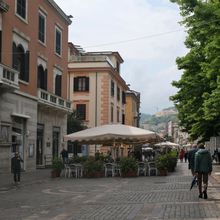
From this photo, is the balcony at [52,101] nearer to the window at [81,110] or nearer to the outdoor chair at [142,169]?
the outdoor chair at [142,169]

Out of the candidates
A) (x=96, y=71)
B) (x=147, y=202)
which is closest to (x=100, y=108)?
(x=96, y=71)

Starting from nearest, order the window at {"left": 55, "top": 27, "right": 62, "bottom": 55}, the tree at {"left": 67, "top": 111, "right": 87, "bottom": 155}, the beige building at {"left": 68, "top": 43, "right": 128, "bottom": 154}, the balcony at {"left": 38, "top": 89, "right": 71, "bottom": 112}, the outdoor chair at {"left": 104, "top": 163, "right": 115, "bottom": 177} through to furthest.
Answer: the outdoor chair at {"left": 104, "top": 163, "right": 115, "bottom": 177} → the balcony at {"left": 38, "top": 89, "right": 71, "bottom": 112} → the window at {"left": 55, "top": 27, "right": 62, "bottom": 55} → the tree at {"left": 67, "top": 111, "right": 87, "bottom": 155} → the beige building at {"left": 68, "top": 43, "right": 128, "bottom": 154}

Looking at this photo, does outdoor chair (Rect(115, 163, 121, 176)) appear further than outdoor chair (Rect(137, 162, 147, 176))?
No

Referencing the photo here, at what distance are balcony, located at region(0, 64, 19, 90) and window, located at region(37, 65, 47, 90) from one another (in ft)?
27.3

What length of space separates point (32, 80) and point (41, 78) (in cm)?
293

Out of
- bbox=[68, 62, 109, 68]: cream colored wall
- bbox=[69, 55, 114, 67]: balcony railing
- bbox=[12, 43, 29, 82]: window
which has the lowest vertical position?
bbox=[12, 43, 29, 82]: window

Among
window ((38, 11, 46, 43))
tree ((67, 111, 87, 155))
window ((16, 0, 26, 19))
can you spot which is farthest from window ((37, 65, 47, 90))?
tree ((67, 111, 87, 155))

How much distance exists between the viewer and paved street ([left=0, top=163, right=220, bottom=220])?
1277 cm

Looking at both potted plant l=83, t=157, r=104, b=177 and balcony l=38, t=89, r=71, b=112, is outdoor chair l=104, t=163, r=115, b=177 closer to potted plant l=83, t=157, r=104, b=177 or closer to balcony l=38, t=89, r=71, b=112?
potted plant l=83, t=157, r=104, b=177

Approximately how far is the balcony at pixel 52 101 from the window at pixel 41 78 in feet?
2.09

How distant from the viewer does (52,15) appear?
4078 centimetres

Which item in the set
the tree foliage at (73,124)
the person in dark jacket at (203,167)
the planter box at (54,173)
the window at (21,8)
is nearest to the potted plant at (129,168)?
the planter box at (54,173)

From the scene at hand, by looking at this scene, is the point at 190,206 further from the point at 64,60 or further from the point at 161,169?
the point at 64,60

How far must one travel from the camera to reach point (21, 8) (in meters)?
33.4
